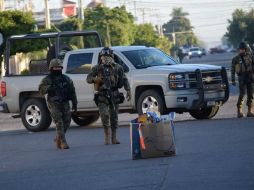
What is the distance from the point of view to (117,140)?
1750 centimetres

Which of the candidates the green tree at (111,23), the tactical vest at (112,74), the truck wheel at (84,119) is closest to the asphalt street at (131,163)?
the tactical vest at (112,74)

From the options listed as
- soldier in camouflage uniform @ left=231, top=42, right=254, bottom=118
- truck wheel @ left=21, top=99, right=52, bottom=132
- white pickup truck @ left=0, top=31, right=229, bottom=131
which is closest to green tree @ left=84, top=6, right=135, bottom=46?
white pickup truck @ left=0, top=31, right=229, bottom=131

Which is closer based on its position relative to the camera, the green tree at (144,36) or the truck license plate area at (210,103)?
the truck license plate area at (210,103)

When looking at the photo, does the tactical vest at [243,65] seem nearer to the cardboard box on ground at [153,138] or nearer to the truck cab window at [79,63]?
the truck cab window at [79,63]

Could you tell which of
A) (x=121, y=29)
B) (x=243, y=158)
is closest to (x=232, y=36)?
(x=121, y=29)

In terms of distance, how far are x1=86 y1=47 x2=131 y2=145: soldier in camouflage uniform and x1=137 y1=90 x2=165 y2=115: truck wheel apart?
12.2 ft

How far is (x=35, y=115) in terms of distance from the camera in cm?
2262

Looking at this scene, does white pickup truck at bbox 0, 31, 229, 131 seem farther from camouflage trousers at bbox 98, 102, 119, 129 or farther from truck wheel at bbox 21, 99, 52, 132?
camouflage trousers at bbox 98, 102, 119, 129

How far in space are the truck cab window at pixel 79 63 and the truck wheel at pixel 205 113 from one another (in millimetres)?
2739

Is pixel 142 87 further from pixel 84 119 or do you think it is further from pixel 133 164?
pixel 133 164

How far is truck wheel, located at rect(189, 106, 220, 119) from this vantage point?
22.0 m

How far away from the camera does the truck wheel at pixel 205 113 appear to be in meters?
22.0

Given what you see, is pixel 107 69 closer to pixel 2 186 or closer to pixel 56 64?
pixel 56 64

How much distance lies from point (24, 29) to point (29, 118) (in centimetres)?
3331
